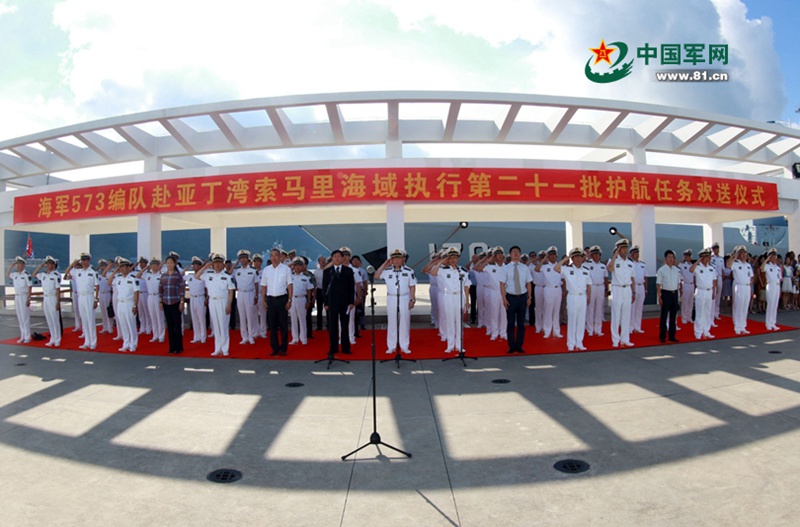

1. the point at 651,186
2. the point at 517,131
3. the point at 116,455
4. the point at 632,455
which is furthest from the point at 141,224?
the point at 651,186

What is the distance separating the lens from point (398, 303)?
21.5 ft

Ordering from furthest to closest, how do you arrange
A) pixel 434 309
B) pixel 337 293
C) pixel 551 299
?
pixel 434 309 < pixel 551 299 < pixel 337 293

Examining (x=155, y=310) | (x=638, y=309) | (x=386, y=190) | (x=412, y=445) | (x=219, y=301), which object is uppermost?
(x=386, y=190)

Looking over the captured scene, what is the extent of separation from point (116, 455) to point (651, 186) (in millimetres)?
10648

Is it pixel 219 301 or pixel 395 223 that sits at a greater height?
pixel 395 223

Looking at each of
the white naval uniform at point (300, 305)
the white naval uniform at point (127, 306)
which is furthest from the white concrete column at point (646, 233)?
the white naval uniform at point (127, 306)

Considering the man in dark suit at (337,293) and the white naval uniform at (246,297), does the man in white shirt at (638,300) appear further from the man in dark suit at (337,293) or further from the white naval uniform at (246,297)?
the white naval uniform at (246,297)

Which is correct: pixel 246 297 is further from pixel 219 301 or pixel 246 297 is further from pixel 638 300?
pixel 638 300

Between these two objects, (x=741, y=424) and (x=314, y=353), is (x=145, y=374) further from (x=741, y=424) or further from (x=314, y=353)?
(x=741, y=424)

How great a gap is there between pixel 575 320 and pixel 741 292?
3.79 metres

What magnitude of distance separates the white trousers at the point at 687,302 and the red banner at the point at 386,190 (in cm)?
197

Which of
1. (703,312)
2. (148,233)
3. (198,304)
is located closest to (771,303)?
(703,312)

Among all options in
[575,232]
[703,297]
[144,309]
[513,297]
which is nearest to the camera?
[513,297]

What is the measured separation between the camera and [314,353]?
7145mm
